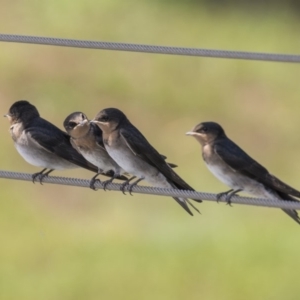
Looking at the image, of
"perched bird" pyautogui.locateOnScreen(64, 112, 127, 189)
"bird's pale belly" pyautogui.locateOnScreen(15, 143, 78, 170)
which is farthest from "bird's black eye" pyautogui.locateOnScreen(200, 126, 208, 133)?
"bird's pale belly" pyautogui.locateOnScreen(15, 143, 78, 170)

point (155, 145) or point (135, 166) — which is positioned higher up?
point (155, 145)

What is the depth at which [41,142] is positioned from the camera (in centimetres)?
882

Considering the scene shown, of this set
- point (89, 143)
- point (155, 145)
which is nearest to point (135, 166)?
point (89, 143)

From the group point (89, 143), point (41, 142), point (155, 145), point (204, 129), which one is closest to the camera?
point (204, 129)

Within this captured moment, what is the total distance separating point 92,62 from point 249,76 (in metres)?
2.61

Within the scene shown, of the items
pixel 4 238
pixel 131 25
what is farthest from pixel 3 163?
pixel 131 25

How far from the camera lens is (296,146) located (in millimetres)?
21234

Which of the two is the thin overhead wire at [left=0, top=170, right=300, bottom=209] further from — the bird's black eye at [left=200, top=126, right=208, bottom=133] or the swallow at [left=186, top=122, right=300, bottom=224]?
the bird's black eye at [left=200, top=126, right=208, bottom=133]

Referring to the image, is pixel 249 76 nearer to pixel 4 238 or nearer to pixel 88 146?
pixel 4 238

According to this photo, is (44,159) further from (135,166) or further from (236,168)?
(236,168)

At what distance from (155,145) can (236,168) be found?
12070mm

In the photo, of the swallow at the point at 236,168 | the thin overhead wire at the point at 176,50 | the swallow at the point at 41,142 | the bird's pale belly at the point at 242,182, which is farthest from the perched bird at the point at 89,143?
the thin overhead wire at the point at 176,50

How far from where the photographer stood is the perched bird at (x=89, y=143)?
28.2 feet

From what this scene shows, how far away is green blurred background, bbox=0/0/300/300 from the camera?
15.7 m
